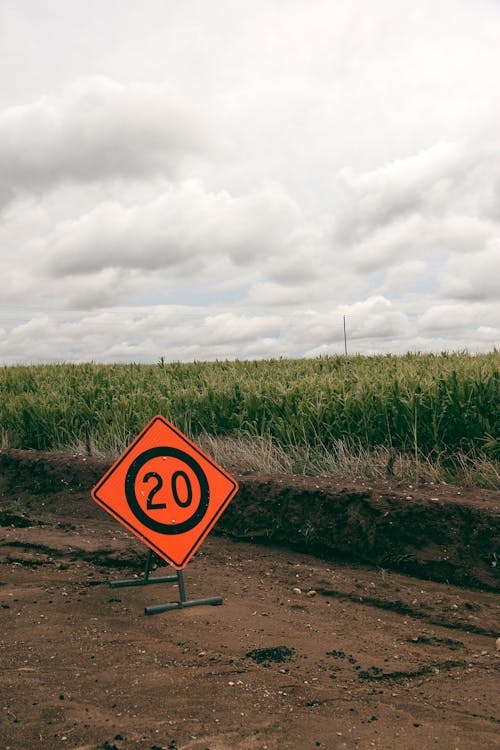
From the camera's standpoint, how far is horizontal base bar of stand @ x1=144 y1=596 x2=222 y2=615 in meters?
4.84

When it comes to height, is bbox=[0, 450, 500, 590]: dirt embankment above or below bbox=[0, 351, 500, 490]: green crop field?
below

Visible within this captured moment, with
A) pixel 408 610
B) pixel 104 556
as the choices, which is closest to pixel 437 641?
pixel 408 610

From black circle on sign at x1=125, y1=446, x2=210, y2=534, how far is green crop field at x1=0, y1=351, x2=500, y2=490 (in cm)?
337

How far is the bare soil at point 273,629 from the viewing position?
332 centimetres

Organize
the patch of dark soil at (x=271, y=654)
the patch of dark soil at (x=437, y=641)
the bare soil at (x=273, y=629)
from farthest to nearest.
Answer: the patch of dark soil at (x=437, y=641), the patch of dark soil at (x=271, y=654), the bare soil at (x=273, y=629)

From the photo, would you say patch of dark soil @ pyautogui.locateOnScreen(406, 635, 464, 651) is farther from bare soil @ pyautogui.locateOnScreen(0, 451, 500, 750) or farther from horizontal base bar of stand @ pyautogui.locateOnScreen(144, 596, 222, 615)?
horizontal base bar of stand @ pyautogui.locateOnScreen(144, 596, 222, 615)

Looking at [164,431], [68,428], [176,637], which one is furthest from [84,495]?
[176,637]

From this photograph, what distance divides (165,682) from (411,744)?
143 cm

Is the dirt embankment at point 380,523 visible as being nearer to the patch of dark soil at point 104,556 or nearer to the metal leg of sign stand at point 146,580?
the patch of dark soil at point 104,556

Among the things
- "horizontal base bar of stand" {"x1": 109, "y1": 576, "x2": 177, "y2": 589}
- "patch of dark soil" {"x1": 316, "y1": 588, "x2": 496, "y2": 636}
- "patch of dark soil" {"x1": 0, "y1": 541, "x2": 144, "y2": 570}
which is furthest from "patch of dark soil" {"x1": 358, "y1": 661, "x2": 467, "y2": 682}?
"patch of dark soil" {"x1": 0, "y1": 541, "x2": 144, "y2": 570}

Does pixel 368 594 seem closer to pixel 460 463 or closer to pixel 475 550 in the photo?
pixel 475 550

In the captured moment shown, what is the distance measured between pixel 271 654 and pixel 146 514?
5.24 feet

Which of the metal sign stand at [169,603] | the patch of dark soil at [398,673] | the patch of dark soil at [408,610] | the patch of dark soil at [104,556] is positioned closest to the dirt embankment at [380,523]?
the patch of dark soil at [408,610]

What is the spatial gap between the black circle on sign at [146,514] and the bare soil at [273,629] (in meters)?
0.62
